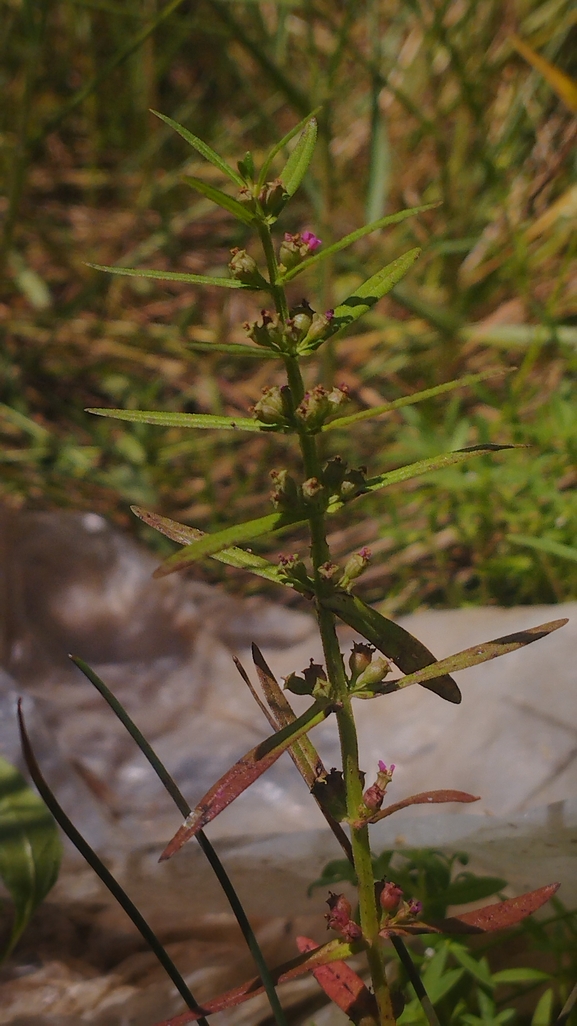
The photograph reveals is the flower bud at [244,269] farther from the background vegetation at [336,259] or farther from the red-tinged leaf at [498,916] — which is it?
the background vegetation at [336,259]

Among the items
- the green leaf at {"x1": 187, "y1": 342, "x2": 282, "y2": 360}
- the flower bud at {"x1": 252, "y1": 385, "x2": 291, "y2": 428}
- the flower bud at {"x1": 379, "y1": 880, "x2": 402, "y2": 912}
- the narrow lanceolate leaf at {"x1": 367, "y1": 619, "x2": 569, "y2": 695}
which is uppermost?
the green leaf at {"x1": 187, "y1": 342, "x2": 282, "y2": 360}

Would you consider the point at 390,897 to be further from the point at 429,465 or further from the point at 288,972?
the point at 429,465

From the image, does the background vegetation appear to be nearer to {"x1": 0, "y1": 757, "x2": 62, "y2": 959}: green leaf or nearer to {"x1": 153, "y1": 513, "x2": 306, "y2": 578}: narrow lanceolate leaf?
{"x1": 0, "y1": 757, "x2": 62, "y2": 959}: green leaf

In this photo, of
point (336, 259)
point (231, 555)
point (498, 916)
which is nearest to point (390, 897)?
point (498, 916)

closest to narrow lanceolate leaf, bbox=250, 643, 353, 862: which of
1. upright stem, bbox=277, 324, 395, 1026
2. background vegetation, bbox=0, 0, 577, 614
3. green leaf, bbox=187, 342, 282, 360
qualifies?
upright stem, bbox=277, 324, 395, 1026

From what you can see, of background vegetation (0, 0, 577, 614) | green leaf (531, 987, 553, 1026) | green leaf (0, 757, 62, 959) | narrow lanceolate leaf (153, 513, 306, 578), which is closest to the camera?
narrow lanceolate leaf (153, 513, 306, 578)
